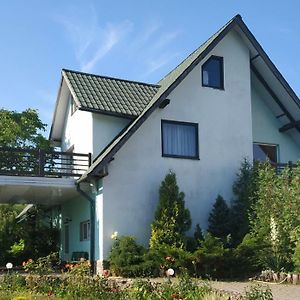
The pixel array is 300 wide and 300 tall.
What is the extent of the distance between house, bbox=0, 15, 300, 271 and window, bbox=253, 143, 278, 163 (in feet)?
0.14

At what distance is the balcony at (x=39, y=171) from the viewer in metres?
18.1

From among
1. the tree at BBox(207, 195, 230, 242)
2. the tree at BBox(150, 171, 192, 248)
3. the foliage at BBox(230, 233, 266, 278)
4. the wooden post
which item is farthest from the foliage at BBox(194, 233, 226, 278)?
the wooden post

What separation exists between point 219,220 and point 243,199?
46.7 inches

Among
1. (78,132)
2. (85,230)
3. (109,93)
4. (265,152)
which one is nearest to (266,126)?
(265,152)

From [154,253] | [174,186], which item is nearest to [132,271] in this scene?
[154,253]

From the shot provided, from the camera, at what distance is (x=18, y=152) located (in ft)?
60.6

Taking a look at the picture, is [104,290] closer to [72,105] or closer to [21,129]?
[72,105]

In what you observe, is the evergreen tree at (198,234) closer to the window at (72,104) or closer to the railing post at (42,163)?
the railing post at (42,163)

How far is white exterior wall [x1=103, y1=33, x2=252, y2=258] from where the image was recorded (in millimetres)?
18312

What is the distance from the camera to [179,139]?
19.8 meters

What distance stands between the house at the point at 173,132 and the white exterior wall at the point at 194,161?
37mm

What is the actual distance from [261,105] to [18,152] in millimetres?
10606

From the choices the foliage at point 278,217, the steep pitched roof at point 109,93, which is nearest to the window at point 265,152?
the foliage at point 278,217

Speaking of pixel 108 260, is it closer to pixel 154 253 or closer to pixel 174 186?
pixel 154 253
